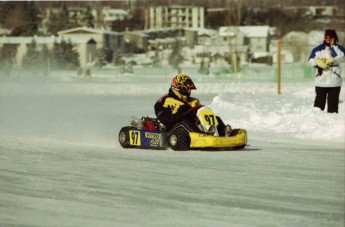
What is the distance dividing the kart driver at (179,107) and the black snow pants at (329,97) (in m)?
4.04

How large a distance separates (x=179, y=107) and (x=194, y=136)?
558mm

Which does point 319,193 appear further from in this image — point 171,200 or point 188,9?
point 188,9

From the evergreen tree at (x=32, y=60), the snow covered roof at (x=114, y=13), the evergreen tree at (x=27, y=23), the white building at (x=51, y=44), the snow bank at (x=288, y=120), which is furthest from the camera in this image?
the snow covered roof at (x=114, y=13)

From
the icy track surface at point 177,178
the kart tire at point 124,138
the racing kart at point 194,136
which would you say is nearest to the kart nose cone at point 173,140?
the racing kart at point 194,136

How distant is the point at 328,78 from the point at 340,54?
520mm

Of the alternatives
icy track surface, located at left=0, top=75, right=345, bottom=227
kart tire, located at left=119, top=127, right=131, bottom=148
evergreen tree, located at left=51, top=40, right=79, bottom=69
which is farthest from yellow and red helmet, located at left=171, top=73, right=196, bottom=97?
evergreen tree, located at left=51, top=40, right=79, bottom=69

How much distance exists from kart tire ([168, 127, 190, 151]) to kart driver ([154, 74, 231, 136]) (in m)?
0.18

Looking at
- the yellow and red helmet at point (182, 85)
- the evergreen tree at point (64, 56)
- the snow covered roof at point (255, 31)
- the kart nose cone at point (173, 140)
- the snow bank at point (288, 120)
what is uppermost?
the yellow and red helmet at point (182, 85)

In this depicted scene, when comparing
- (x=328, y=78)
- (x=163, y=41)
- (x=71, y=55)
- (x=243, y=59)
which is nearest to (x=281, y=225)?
(x=328, y=78)

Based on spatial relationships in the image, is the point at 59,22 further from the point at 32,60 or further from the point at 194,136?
the point at 194,136

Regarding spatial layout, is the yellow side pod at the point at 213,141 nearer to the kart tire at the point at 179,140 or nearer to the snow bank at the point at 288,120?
the kart tire at the point at 179,140

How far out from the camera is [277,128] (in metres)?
14.2

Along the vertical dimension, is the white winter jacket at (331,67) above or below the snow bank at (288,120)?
above

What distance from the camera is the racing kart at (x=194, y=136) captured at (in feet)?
35.8
